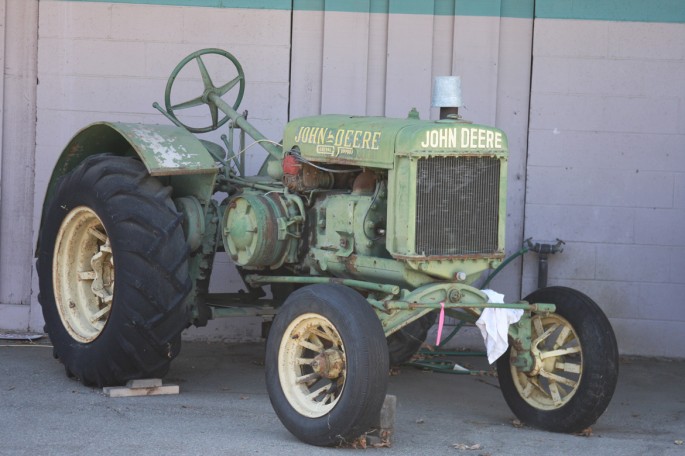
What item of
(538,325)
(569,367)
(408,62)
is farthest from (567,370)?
(408,62)

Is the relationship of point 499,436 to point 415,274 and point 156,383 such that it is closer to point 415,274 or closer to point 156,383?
point 415,274

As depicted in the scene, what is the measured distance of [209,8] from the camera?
29.4 feet

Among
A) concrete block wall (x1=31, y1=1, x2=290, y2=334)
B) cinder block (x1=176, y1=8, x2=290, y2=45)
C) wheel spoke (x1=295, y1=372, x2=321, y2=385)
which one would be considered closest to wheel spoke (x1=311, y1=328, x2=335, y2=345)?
wheel spoke (x1=295, y1=372, x2=321, y2=385)

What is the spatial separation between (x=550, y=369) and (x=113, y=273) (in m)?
2.56

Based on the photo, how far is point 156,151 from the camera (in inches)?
280

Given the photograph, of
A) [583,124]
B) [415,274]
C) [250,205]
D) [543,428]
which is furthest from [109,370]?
[583,124]

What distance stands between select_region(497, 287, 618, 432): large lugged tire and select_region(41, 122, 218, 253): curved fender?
6.65 feet

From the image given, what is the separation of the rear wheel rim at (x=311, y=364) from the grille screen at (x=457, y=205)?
663 millimetres

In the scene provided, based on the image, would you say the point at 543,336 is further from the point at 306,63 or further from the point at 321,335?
the point at 306,63

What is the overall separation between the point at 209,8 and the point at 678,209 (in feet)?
11.9

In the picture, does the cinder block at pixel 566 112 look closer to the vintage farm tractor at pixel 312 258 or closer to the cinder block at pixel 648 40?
the cinder block at pixel 648 40

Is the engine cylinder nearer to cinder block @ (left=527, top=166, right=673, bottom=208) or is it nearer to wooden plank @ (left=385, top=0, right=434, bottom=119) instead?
wooden plank @ (left=385, top=0, right=434, bottom=119)

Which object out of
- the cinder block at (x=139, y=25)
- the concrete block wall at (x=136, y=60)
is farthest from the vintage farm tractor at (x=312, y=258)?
the cinder block at (x=139, y=25)

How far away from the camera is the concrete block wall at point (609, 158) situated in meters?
8.93
